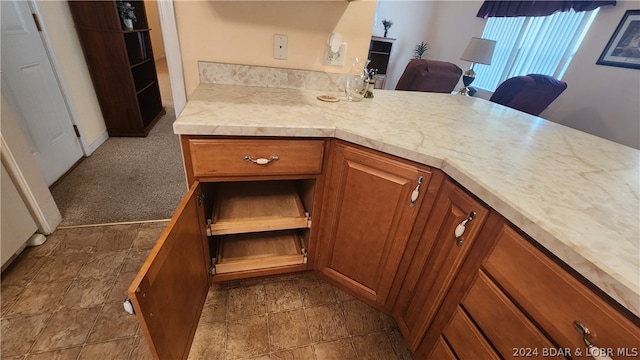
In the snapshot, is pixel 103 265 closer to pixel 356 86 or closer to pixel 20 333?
pixel 20 333

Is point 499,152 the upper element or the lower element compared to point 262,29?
lower

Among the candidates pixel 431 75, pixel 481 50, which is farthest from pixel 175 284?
pixel 481 50

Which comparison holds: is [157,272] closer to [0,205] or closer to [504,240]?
[504,240]

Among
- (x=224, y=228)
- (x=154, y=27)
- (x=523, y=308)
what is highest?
(x=154, y=27)

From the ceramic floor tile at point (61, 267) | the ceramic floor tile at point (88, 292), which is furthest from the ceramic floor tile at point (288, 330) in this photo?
the ceramic floor tile at point (61, 267)

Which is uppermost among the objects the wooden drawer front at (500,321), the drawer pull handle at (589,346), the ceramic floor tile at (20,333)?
the drawer pull handle at (589,346)

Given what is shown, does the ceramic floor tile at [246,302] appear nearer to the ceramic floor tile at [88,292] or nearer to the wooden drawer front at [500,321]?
the ceramic floor tile at [88,292]

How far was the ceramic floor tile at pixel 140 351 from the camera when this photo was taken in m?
1.02

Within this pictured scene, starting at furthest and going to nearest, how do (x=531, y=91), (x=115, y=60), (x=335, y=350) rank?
1. (x=531, y=91)
2. (x=115, y=60)
3. (x=335, y=350)

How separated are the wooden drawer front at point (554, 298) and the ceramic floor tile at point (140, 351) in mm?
1244

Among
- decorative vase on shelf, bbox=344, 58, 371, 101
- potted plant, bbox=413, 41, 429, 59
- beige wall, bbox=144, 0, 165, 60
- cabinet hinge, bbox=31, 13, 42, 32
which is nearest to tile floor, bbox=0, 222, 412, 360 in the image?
decorative vase on shelf, bbox=344, 58, 371, 101

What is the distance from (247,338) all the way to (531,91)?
3.15 metres

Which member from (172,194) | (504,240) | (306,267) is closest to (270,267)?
(306,267)

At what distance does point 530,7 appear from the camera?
3.57 metres
